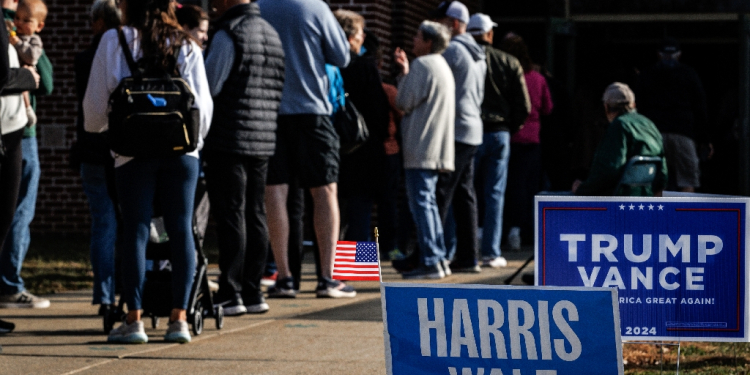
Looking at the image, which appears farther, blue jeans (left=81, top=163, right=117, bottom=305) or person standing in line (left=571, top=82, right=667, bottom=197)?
person standing in line (left=571, top=82, right=667, bottom=197)

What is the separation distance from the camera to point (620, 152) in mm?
7727

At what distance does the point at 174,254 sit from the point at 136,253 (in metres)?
0.20

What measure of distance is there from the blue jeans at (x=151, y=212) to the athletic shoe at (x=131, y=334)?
98mm

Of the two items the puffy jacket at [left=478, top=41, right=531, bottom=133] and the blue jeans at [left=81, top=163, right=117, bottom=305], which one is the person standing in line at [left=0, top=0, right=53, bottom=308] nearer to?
the blue jeans at [left=81, top=163, right=117, bottom=305]

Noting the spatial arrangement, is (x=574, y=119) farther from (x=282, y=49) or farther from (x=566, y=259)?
(x=566, y=259)

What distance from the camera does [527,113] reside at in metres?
10.9

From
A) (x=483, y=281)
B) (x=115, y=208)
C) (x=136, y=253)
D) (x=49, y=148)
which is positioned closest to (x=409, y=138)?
(x=483, y=281)

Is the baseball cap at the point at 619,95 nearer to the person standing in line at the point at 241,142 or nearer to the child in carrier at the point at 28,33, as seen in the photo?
the person standing in line at the point at 241,142

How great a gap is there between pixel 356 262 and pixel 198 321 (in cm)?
242

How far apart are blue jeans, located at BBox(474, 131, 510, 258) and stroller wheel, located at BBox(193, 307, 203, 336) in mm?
4402

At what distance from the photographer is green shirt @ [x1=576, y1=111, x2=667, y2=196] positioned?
770cm

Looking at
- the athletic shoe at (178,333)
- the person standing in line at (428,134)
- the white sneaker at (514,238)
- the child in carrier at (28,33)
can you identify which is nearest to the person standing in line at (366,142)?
the person standing in line at (428,134)

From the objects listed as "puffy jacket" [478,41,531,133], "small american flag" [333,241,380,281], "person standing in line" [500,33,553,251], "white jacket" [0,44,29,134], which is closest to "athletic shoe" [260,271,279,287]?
"puffy jacket" [478,41,531,133]

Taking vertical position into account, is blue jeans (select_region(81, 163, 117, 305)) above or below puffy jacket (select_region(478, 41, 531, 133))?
below
